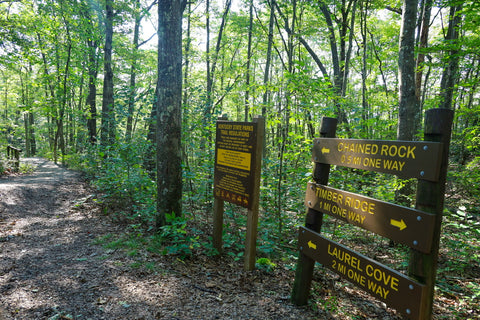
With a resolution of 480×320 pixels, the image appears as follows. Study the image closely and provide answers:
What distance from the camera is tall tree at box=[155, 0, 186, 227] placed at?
489 centimetres

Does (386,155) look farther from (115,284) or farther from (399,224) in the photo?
(115,284)

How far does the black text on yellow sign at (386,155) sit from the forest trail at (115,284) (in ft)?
6.26

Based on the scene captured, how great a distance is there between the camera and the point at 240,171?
4.38 metres

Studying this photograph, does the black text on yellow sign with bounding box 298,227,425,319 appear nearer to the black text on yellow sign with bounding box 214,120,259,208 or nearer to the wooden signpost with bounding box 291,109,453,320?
the wooden signpost with bounding box 291,109,453,320

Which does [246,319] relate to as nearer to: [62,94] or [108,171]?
[108,171]

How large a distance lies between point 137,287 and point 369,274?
9.26 ft

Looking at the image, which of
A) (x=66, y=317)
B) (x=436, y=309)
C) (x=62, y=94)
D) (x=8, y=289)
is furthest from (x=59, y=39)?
(x=436, y=309)

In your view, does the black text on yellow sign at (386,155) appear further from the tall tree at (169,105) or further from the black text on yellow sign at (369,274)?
the tall tree at (169,105)

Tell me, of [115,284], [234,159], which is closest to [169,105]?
[234,159]

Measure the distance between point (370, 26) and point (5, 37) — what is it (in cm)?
1795

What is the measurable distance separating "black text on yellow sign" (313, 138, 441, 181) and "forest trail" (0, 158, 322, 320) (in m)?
1.91

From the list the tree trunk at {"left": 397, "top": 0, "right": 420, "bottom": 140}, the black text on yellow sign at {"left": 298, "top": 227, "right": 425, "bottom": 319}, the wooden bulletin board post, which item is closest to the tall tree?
the wooden bulletin board post

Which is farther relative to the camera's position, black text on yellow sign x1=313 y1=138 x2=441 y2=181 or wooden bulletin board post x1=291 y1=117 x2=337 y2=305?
wooden bulletin board post x1=291 y1=117 x2=337 y2=305

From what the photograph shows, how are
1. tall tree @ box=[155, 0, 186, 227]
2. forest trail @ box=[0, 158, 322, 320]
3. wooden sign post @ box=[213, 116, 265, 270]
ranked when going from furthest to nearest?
tall tree @ box=[155, 0, 186, 227] < wooden sign post @ box=[213, 116, 265, 270] < forest trail @ box=[0, 158, 322, 320]
